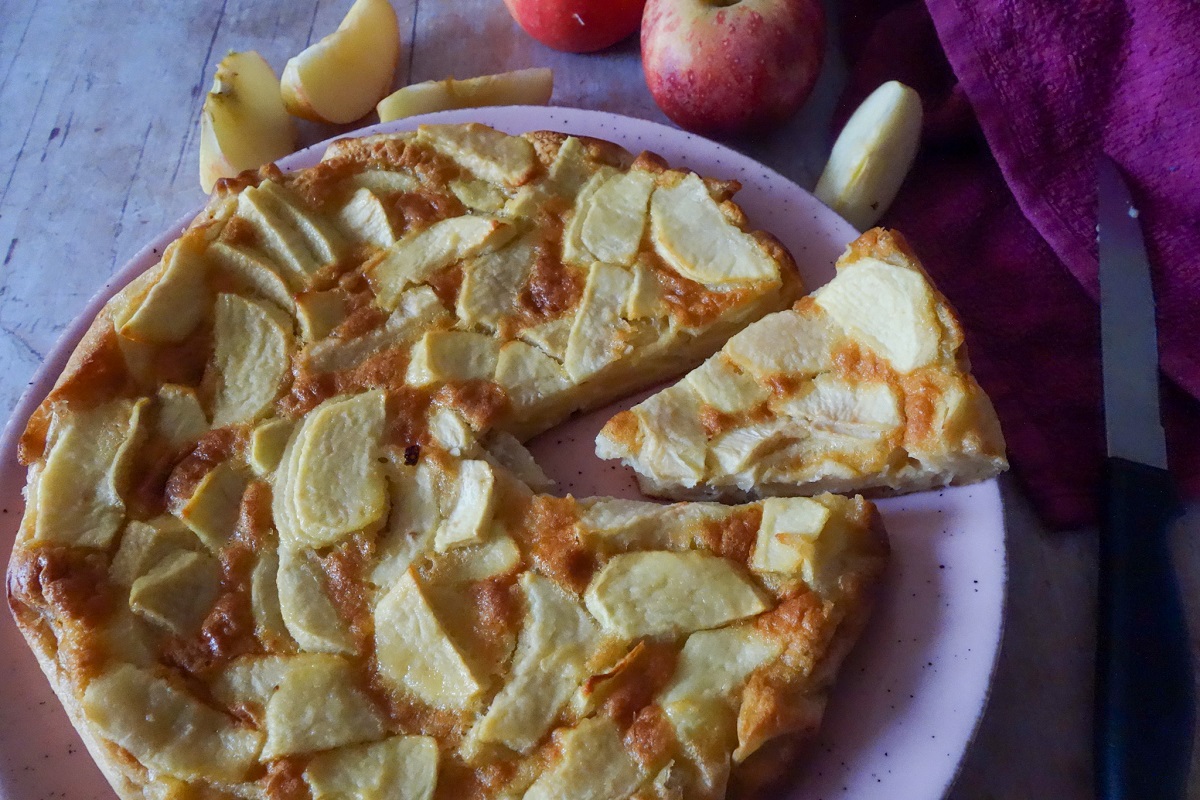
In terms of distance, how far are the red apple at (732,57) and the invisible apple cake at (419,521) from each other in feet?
1.16

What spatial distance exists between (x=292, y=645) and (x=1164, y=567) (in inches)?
67.6

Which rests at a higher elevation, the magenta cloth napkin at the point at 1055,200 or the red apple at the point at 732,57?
the red apple at the point at 732,57

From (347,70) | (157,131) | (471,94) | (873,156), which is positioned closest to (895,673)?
(873,156)

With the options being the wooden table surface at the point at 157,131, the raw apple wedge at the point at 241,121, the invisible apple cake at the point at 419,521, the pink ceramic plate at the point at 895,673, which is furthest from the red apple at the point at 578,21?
the pink ceramic plate at the point at 895,673

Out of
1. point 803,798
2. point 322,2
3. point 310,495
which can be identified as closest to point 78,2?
point 322,2

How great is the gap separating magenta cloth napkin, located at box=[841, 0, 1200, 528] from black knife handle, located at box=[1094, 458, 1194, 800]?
17 cm

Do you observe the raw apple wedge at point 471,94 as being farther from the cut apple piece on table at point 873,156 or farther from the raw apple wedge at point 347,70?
the cut apple piece on table at point 873,156

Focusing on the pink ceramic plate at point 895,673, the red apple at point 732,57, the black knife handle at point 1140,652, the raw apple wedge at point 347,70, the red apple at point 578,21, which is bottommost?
the black knife handle at point 1140,652

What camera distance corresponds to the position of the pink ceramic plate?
63.2 inches

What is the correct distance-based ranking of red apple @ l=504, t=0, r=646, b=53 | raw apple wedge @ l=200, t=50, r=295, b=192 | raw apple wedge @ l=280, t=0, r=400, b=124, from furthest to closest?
red apple @ l=504, t=0, r=646, b=53
raw apple wedge @ l=280, t=0, r=400, b=124
raw apple wedge @ l=200, t=50, r=295, b=192

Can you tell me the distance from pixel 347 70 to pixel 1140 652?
7.92ft

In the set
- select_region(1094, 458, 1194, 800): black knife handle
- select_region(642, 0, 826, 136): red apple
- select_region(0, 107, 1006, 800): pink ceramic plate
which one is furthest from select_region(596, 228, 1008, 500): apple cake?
select_region(642, 0, 826, 136): red apple

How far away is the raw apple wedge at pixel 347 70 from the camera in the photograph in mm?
2488

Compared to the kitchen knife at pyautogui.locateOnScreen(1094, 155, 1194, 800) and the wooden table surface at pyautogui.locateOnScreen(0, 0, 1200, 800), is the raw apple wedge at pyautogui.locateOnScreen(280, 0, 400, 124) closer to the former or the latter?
the wooden table surface at pyautogui.locateOnScreen(0, 0, 1200, 800)
